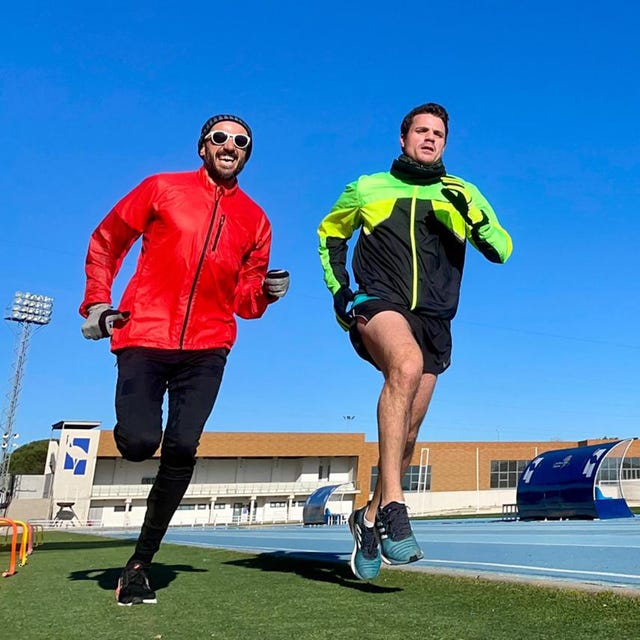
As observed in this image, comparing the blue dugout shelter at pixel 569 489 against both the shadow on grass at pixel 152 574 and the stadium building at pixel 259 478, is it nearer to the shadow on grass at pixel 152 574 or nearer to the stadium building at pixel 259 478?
the shadow on grass at pixel 152 574

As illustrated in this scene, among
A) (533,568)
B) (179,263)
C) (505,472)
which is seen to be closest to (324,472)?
(505,472)

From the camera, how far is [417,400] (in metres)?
3.32

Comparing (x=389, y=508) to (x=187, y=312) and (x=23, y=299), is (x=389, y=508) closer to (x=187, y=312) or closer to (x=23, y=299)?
(x=187, y=312)

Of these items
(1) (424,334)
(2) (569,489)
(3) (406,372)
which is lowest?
(2) (569,489)

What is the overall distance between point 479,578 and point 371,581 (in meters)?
0.55

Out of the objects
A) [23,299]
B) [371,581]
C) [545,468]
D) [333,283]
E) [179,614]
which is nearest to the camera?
[179,614]

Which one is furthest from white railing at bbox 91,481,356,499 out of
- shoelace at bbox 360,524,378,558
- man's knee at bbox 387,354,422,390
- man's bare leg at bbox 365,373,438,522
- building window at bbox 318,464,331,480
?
man's knee at bbox 387,354,422,390

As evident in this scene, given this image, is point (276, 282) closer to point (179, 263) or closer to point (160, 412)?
point (179, 263)

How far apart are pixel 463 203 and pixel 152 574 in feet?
9.08

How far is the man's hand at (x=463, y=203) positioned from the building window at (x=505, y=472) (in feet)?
192

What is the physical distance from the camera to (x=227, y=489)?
178ft

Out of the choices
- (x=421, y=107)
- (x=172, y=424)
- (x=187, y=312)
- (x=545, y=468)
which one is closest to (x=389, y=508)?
(x=172, y=424)

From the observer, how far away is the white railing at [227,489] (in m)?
51.7

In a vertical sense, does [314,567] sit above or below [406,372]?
below
